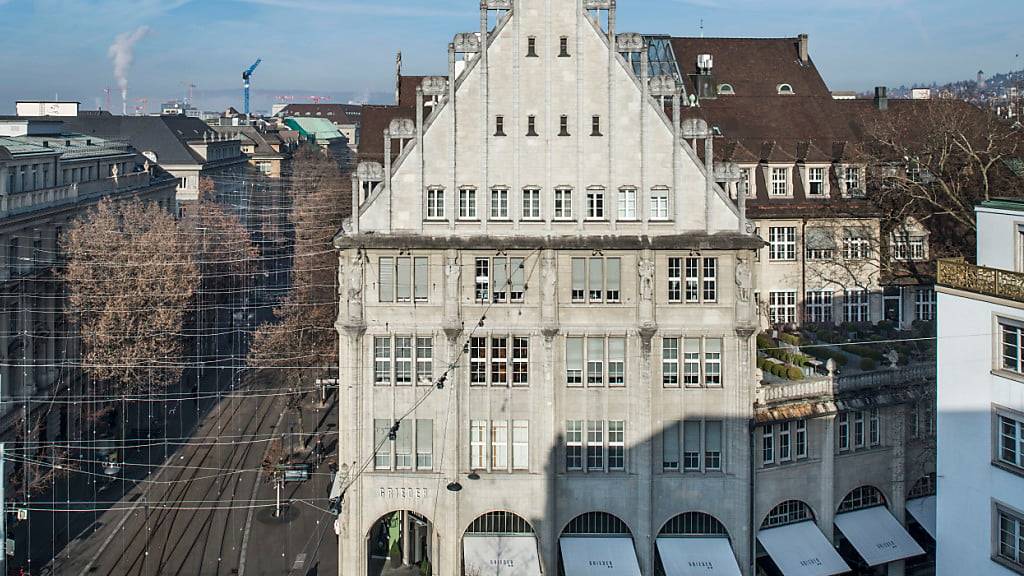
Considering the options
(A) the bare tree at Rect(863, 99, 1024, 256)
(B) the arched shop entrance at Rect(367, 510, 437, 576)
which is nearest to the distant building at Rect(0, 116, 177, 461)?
(B) the arched shop entrance at Rect(367, 510, 437, 576)

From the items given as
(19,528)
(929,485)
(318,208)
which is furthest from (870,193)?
(19,528)

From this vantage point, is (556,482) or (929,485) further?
(929,485)

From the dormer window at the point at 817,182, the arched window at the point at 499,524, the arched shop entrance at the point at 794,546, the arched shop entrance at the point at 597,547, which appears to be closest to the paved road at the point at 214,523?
the arched window at the point at 499,524

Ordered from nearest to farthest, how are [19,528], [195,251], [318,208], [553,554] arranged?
[553,554] → [19,528] → [195,251] → [318,208]

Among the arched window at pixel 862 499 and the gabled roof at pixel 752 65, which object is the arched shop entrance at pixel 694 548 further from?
the gabled roof at pixel 752 65

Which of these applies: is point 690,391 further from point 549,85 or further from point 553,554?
point 549,85

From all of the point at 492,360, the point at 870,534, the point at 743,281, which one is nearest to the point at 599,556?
the point at 492,360

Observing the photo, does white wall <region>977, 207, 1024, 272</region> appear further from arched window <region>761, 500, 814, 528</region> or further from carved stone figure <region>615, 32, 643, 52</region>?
carved stone figure <region>615, 32, 643, 52</region>
